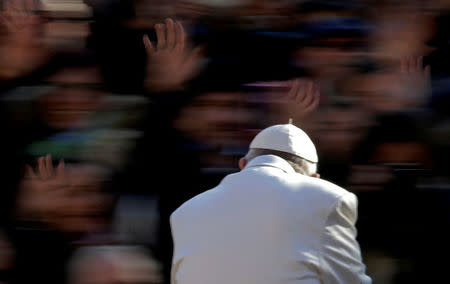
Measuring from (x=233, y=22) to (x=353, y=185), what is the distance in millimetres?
698

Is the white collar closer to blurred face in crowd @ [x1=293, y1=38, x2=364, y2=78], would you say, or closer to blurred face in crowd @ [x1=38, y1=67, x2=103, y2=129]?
blurred face in crowd @ [x1=293, y1=38, x2=364, y2=78]

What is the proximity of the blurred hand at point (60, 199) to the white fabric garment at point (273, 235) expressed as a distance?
0.65 m

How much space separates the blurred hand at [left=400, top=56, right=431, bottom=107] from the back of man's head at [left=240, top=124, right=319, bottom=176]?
502mm

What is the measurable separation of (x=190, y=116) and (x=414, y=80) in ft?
2.51

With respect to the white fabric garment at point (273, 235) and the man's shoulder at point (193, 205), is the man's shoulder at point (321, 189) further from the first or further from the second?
the man's shoulder at point (193, 205)

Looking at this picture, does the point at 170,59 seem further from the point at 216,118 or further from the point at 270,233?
the point at 270,233

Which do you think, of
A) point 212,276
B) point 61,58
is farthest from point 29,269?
point 212,276

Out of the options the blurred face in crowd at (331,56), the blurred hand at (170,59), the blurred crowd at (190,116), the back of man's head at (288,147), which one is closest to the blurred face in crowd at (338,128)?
the blurred crowd at (190,116)

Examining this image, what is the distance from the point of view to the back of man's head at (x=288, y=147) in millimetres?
2734

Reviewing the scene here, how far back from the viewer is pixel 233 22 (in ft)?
10.7

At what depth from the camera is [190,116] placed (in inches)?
125

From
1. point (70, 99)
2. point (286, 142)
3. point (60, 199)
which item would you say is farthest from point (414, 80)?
point (60, 199)

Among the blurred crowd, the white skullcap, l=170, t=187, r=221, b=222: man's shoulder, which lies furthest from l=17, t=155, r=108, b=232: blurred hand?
the white skullcap

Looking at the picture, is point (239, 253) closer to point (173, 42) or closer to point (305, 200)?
point (305, 200)
